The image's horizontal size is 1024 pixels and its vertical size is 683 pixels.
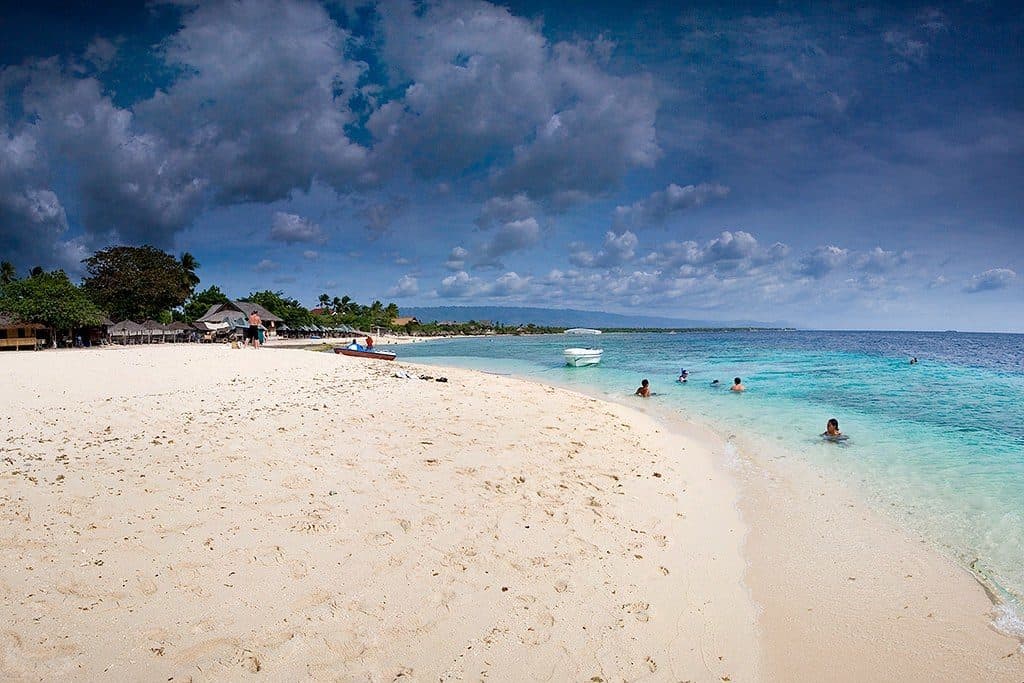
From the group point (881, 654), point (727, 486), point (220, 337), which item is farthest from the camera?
point (220, 337)

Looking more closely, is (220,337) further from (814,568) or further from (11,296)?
(814,568)

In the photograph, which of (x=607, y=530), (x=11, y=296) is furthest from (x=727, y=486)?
(x=11, y=296)

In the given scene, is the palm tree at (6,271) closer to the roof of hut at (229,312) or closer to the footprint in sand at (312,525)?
the roof of hut at (229,312)

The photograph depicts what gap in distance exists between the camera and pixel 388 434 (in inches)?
372

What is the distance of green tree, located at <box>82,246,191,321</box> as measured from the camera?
2190 inches

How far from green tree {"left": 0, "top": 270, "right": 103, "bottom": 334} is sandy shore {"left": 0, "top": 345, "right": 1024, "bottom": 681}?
123 ft

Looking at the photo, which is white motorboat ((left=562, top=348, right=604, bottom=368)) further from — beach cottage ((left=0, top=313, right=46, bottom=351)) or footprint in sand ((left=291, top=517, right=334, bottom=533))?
beach cottage ((left=0, top=313, right=46, bottom=351))

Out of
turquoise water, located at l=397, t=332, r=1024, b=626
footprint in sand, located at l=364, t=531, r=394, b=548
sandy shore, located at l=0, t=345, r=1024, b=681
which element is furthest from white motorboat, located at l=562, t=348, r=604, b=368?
footprint in sand, located at l=364, t=531, r=394, b=548

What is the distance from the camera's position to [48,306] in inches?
1449

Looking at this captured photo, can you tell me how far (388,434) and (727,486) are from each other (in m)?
6.47

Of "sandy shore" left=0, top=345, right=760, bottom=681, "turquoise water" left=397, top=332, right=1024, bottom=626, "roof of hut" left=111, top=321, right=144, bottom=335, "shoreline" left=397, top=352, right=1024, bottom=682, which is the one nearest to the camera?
"sandy shore" left=0, top=345, right=760, bottom=681

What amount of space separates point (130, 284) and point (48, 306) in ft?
70.6

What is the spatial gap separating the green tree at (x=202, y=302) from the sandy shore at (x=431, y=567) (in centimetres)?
7793

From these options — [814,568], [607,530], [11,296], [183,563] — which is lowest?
[814,568]
